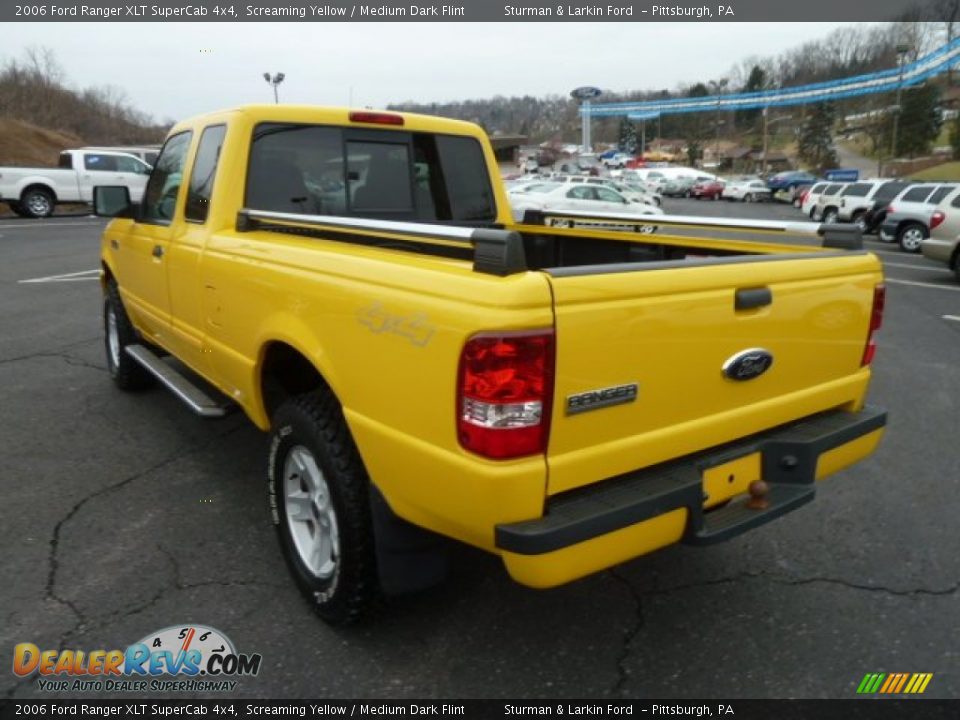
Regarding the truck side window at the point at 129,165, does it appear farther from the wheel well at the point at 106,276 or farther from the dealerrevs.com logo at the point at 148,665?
the dealerrevs.com logo at the point at 148,665

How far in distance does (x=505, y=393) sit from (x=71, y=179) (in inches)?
929

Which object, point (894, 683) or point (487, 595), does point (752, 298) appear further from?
point (487, 595)

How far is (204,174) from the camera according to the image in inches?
145

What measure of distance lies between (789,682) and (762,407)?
962 mm

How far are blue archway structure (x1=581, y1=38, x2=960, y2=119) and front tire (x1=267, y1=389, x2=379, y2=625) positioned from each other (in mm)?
61028

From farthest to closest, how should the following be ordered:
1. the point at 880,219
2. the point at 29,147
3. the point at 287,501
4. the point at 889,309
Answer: the point at 29,147
the point at 880,219
the point at 889,309
the point at 287,501

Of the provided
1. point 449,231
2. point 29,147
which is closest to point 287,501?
point 449,231

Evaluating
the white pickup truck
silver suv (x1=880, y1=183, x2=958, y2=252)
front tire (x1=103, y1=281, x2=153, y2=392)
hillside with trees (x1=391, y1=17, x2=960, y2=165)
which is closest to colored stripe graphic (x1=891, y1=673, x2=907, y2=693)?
front tire (x1=103, y1=281, x2=153, y2=392)

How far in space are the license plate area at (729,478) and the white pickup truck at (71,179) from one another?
22042 millimetres

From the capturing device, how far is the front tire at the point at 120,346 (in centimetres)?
519

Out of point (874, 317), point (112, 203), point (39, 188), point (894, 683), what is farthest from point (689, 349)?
point (39, 188)

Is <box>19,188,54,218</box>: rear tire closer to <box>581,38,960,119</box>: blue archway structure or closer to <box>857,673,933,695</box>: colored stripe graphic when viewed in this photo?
<box>857,673,933,695</box>: colored stripe graphic

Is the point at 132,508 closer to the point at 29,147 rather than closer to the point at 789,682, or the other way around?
the point at 789,682

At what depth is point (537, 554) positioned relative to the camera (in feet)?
6.36
